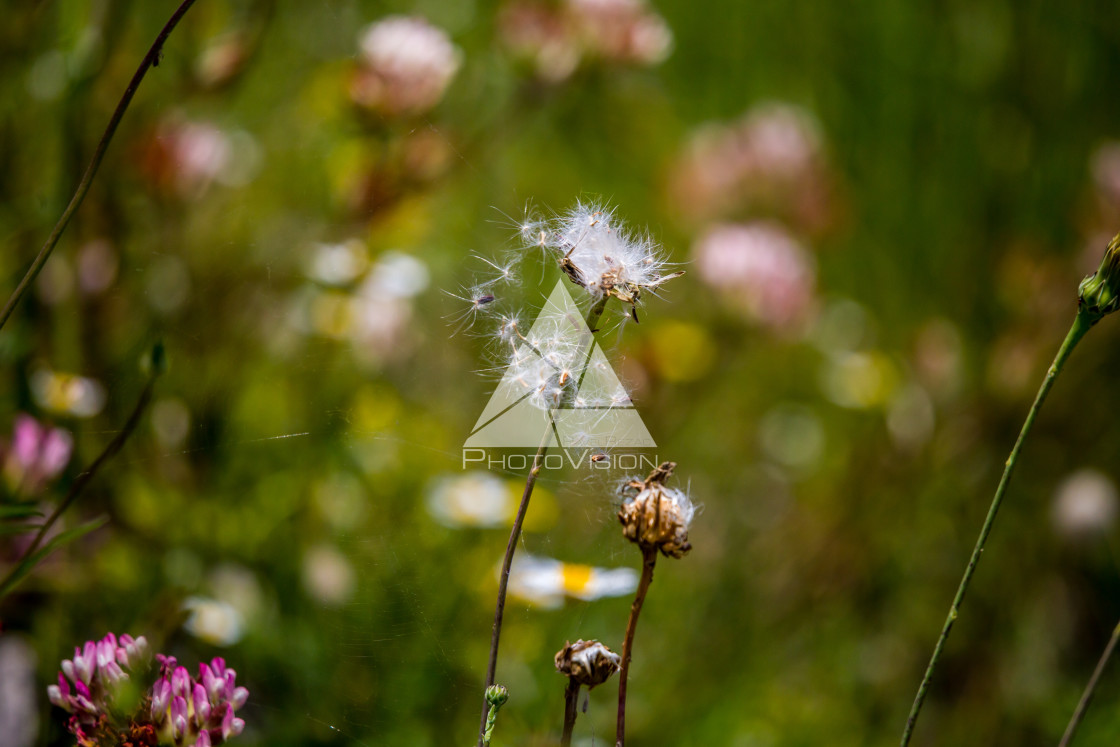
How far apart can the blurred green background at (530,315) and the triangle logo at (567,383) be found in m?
0.02

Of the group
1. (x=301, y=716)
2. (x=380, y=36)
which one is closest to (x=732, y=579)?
(x=301, y=716)

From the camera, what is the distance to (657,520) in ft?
0.92

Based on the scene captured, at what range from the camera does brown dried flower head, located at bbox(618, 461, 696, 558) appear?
280 millimetres

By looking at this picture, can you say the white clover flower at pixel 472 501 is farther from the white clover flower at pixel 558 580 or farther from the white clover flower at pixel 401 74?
the white clover flower at pixel 401 74

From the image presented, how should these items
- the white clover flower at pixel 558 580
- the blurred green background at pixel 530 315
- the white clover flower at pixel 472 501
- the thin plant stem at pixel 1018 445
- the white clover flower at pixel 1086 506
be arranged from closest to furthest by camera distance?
the thin plant stem at pixel 1018 445 < the white clover flower at pixel 558 580 < the blurred green background at pixel 530 315 < the white clover flower at pixel 472 501 < the white clover flower at pixel 1086 506

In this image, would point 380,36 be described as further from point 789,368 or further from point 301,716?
point 789,368

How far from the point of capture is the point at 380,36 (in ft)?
2.20

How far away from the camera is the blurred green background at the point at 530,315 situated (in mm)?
530

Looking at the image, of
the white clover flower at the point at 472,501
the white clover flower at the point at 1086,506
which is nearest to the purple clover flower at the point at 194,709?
the white clover flower at the point at 472,501

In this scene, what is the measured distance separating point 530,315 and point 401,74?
40 centimetres

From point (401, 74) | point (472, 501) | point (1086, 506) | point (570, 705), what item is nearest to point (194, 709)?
point (570, 705)

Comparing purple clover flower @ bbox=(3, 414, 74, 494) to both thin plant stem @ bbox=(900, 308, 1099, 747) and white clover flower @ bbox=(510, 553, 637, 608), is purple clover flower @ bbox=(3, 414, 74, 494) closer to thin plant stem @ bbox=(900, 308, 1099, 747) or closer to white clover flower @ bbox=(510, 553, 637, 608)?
white clover flower @ bbox=(510, 553, 637, 608)

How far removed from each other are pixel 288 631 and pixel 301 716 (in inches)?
3.7

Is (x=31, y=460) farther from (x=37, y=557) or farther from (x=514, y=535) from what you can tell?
(x=514, y=535)
